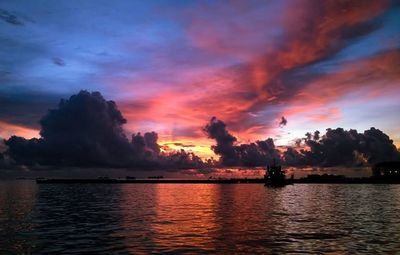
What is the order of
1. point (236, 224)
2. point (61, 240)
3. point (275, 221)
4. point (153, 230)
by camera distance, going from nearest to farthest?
point (61, 240)
point (153, 230)
point (236, 224)
point (275, 221)

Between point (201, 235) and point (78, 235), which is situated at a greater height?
point (201, 235)

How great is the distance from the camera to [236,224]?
62.4 meters

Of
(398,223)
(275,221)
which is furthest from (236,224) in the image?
(398,223)

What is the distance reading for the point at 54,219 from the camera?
70250 mm

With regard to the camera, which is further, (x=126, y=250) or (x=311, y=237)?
(x=311, y=237)

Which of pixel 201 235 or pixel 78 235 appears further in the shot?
pixel 78 235

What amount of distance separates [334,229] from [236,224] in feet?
46.6

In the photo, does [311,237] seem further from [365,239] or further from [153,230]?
[153,230]

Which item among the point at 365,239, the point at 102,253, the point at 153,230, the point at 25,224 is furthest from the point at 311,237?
the point at 25,224

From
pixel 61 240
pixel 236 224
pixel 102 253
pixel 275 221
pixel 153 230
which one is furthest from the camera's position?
pixel 275 221

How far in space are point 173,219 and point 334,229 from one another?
88.0ft

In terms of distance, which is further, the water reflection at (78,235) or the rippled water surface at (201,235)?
the water reflection at (78,235)

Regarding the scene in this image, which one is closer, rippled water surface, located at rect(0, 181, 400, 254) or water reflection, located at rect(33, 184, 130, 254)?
rippled water surface, located at rect(0, 181, 400, 254)

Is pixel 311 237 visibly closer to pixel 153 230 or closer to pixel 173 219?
pixel 153 230
